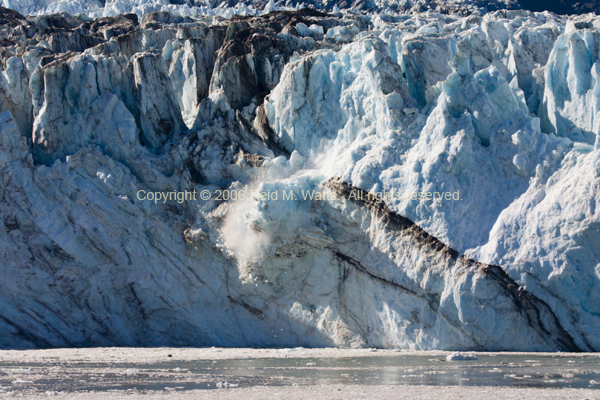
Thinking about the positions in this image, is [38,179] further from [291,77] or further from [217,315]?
[291,77]

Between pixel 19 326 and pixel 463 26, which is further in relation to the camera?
pixel 463 26

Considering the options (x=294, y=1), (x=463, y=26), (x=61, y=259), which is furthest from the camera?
(x=294, y=1)

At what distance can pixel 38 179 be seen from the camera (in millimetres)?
18828

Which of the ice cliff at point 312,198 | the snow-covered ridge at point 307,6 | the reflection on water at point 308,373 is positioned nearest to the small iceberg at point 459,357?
the reflection on water at point 308,373

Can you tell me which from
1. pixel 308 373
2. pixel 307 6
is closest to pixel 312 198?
pixel 308 373

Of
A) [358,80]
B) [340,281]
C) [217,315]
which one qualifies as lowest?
[217,315]

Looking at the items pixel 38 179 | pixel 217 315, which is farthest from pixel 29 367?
pixel 38 179

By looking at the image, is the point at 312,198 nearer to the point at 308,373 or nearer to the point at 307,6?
the point at 308,373

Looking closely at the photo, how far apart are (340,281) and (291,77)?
6.08 meters

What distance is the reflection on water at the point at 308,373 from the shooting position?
11.0 meters

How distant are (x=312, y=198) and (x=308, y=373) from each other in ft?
19.8

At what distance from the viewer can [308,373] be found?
41.1 ft

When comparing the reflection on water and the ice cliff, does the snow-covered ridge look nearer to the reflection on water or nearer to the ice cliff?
the ice cliff

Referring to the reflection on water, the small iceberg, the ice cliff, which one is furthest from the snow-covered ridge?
the small iceberg
